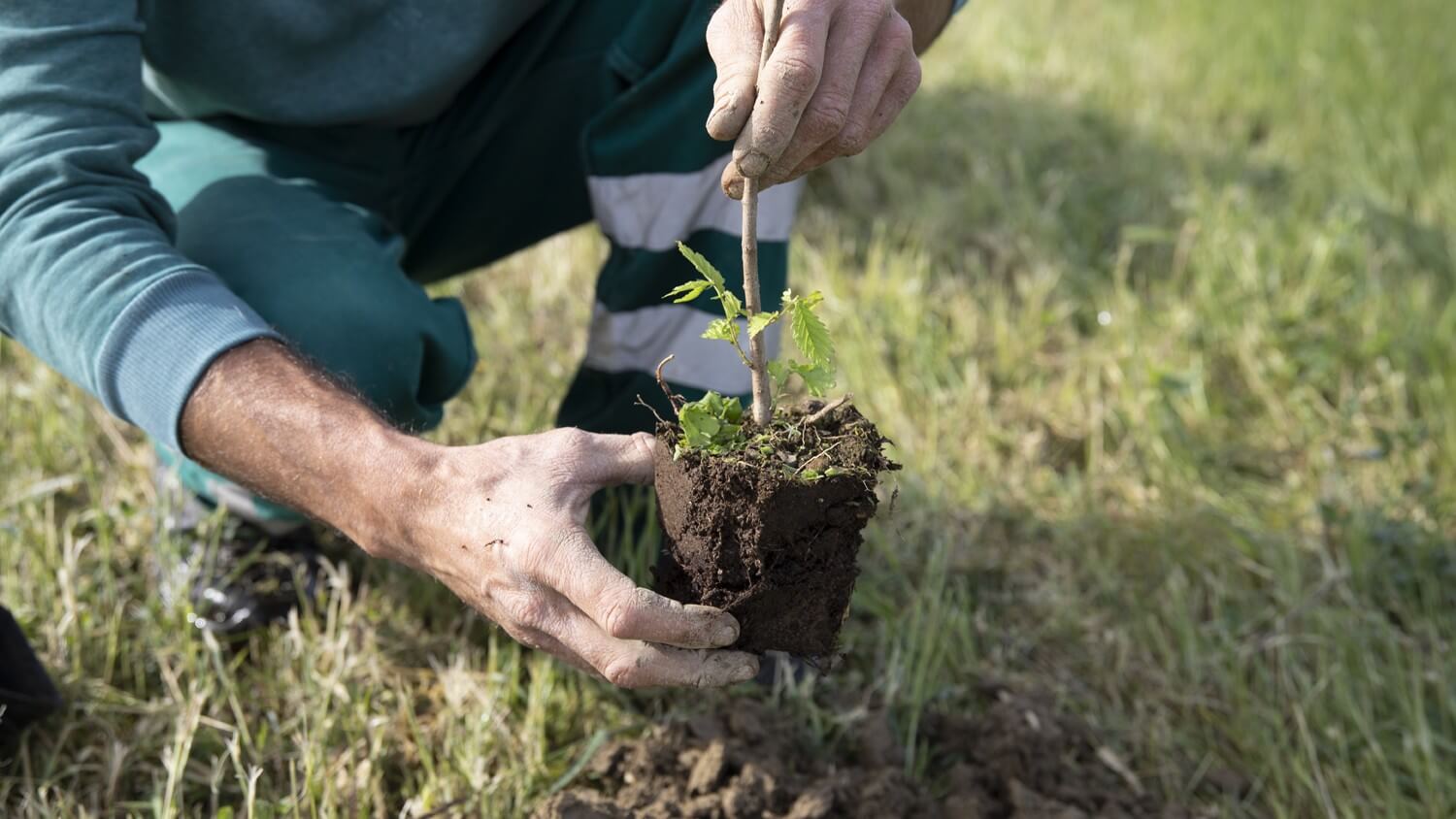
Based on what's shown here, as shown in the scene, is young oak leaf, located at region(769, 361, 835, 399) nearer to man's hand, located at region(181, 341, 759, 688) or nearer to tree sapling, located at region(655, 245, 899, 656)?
tree sapling, located at region(655, 245, 899, 656)

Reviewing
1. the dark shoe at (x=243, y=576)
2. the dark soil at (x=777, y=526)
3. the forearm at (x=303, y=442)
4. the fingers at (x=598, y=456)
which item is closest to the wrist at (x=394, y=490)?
the forearm at (x=303, y=442)

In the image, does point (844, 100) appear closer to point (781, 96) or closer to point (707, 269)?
point (781, 96)

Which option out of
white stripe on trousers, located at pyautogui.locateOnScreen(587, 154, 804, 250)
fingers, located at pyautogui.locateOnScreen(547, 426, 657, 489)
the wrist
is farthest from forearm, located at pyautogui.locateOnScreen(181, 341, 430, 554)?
white stripe on trousers, located at pyautogui.locateOnScreen(587, 154, 804, 250)

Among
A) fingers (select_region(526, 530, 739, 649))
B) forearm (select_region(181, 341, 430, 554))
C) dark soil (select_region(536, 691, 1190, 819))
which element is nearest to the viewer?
fingers (select_region(526, 530, 739, 649))

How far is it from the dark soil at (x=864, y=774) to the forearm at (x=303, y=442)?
1.58 ft

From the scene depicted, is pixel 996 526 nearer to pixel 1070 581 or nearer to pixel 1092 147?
pixel 1070 581

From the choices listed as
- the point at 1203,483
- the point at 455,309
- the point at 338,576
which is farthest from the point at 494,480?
the point at 1203,483

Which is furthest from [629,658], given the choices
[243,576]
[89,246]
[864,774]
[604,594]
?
[243,576]

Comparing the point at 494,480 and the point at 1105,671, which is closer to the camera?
the point at 494,480

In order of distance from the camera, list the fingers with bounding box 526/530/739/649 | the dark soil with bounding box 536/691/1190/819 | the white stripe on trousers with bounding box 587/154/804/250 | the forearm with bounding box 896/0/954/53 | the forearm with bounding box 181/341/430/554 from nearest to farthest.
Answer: the fingers with bounding box 526/530/739/649 < the forearm with bounding box 181/341/430/554 < the dark soil with bounding box 536/691/1190/819 < the forearm with bounding box 896/0/954/53 < the white stripe on trousers with bounding box 587/154/804/250

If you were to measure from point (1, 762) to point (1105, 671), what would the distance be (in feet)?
5.18

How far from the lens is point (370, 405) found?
1.51 m

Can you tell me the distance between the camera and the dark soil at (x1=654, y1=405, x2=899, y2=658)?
1370 mm

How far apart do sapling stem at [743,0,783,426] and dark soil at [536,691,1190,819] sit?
1.72ft
